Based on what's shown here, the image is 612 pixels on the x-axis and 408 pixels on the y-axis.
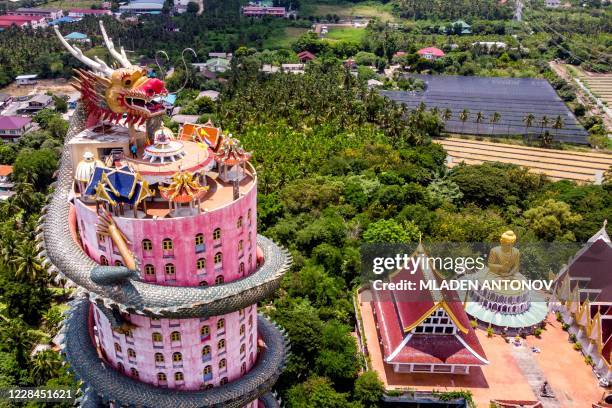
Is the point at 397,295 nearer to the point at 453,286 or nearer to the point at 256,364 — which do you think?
the point at 453,286

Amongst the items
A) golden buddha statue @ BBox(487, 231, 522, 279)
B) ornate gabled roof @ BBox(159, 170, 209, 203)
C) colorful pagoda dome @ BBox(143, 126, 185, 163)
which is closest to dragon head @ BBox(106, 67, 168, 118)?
colorful pagoda dome @ BBox(143, 126, 185, 163)

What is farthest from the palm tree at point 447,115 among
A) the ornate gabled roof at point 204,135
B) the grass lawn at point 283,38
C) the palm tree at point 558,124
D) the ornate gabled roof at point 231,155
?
the ornate gabled roof at point 231,155

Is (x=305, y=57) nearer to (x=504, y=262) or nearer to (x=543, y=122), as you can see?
(x=543, y=122)

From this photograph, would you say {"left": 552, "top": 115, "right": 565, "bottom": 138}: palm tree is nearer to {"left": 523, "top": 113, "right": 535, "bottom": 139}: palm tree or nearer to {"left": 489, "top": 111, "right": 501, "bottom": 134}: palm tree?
{"left": 523, "top": 113, "right": 535, "bottom": 139}: palm tree

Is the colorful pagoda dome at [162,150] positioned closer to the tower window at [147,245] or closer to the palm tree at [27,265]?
the tower window at [147,245]

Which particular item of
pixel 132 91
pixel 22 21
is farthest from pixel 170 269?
pixel 22 21

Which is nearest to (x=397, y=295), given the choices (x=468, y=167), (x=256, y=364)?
(x=256, y=364)
